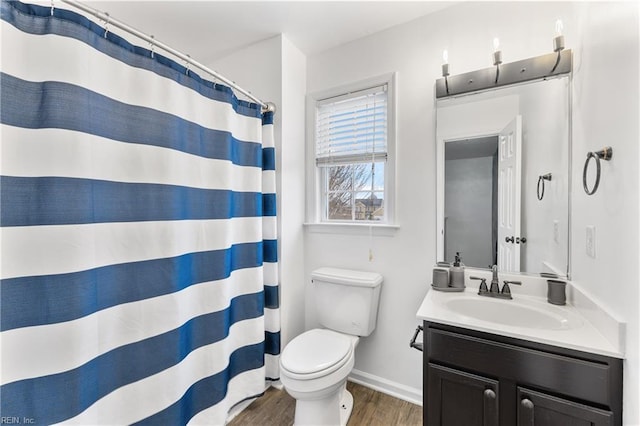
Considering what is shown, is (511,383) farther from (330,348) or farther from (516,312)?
(330,348)

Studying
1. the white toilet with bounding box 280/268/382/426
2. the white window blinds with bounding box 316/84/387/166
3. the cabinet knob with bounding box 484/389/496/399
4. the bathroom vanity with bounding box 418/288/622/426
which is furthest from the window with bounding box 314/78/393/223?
the cabinet knob with bounding box 484/389/496/399

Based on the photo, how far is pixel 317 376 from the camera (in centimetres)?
137

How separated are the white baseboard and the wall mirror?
0.90m

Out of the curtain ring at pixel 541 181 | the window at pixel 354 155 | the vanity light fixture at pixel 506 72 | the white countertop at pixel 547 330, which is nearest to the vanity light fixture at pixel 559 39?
the vanity light fixture at pixel 506 72

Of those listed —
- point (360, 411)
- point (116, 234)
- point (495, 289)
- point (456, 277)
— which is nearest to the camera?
point (116, 234)

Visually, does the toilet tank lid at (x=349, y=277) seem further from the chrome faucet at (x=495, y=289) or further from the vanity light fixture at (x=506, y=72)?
the vanity light fixture at (x=506, y=72)

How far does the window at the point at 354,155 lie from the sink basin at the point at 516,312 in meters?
0.70

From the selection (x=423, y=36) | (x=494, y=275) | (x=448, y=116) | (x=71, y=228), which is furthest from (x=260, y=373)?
(x=423, y=36)

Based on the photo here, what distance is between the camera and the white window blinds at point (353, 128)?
193cm

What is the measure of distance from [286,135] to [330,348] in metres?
1.46

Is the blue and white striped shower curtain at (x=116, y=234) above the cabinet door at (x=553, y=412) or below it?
above

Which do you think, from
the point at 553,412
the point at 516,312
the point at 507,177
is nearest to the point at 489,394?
the point at 553,412

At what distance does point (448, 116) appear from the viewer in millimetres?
1652

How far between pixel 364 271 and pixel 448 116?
115cm
